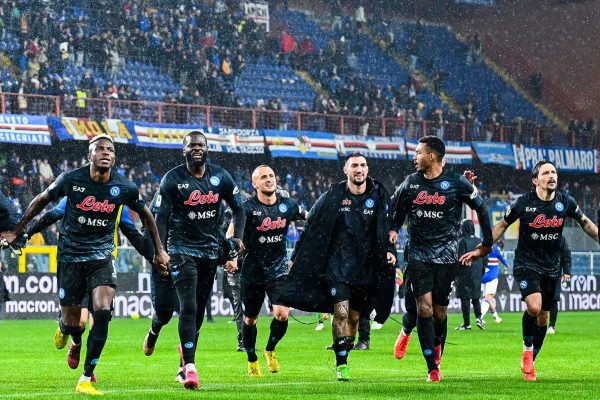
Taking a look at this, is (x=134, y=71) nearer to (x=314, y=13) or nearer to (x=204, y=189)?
(x=314, y=13)

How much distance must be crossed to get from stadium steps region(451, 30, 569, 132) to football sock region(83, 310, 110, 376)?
46081 mm

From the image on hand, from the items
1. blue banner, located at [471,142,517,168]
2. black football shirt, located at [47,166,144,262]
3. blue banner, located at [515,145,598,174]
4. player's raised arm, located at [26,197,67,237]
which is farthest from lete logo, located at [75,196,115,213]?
blue banner, located at [515,145,598,174]

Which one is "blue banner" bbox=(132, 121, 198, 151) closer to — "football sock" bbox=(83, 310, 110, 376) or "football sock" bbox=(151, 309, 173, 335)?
"football sock" bbox=(151, 309, 173, 335)

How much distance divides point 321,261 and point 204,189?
1.74 meters

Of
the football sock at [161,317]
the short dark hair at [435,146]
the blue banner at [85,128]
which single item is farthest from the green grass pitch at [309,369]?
the blue banner at [85,128]

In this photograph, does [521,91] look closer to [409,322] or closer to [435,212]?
[409,322]

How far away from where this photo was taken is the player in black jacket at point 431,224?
12.3 metres

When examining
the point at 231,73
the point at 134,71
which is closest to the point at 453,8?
the point at 231,73

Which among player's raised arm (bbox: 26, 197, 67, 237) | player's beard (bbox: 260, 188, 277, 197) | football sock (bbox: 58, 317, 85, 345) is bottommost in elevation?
football sock (bbox: 58, 317, 85, 345)

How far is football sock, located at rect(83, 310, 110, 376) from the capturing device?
1048cm

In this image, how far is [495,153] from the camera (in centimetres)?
4900

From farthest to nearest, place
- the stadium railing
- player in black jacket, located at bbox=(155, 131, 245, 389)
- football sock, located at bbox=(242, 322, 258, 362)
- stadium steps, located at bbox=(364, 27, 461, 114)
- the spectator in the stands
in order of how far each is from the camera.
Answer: stadium steps, located at bbox=(364, 27, 461, 114) < the spectator in the stands < the stadium railing < football sock, located at bbox=(242, 322, 258, 362) < player in black jacket, located at bbox=(155, 131, 245, 389)

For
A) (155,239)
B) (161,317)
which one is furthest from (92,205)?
(161,317)

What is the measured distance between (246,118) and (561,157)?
15150mm
